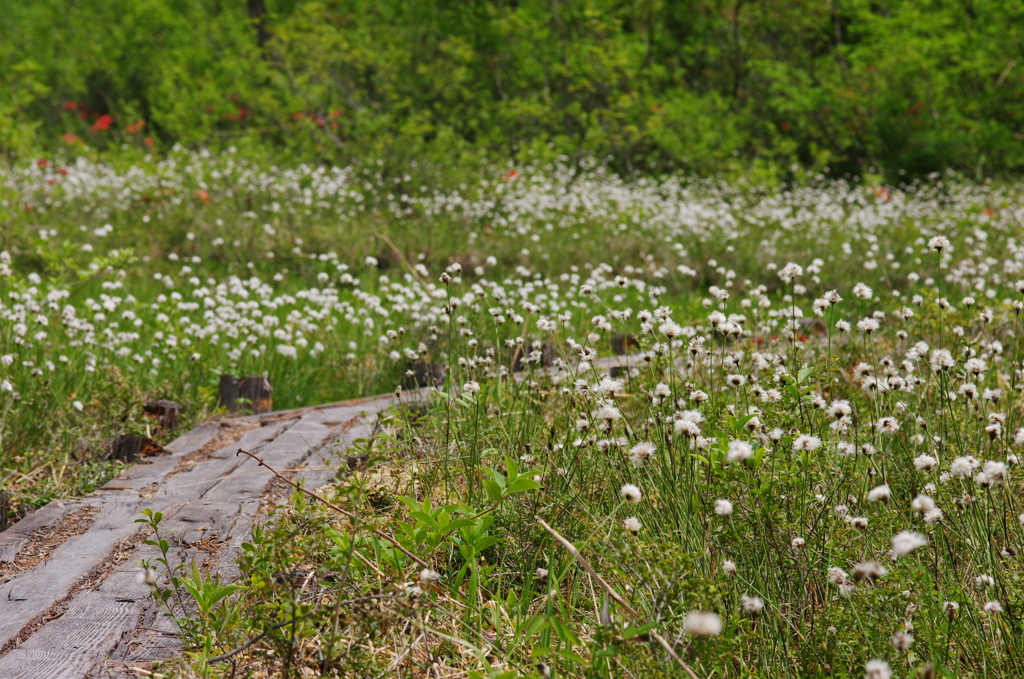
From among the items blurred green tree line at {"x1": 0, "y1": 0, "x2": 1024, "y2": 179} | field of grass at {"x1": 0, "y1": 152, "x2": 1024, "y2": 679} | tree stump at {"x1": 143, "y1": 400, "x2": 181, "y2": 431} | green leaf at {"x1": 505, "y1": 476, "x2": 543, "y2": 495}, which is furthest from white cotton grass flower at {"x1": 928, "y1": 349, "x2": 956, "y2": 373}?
blurred green tree line at {"x1": 0, "y1": 0, "x2": 1024, "y2": 179}

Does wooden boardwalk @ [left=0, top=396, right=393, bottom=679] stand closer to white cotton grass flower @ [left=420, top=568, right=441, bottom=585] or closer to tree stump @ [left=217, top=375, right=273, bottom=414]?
tree stump @ [left=217, top=375, right=273, bottom=414]

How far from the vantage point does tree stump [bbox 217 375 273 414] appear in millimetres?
4410

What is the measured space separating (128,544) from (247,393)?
6.06 feet

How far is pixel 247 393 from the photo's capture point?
4.43 metres

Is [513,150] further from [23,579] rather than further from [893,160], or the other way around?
[23,579]

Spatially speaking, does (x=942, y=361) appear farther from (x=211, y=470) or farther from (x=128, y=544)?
(x=211, y=470)

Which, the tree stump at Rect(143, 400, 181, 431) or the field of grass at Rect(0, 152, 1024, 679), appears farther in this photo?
the tree stump at Rect(143, 400, 181, 431)

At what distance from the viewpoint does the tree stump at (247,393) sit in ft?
14.5

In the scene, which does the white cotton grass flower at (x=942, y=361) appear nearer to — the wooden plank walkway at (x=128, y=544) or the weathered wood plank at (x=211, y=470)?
the wooden plank walkway at (x=128, y=544)

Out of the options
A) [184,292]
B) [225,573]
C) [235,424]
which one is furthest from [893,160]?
[225,573]

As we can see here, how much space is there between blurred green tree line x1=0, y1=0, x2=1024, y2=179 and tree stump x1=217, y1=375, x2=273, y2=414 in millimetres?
7853

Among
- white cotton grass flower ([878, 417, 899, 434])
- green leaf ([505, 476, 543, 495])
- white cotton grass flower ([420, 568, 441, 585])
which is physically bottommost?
white cotton grass flower ([420, 568, 441, 585])

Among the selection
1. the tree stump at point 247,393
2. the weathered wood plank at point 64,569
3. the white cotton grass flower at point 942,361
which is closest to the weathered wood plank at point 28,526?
the weathered wood plank at point 64,569

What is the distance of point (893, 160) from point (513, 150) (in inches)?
331
